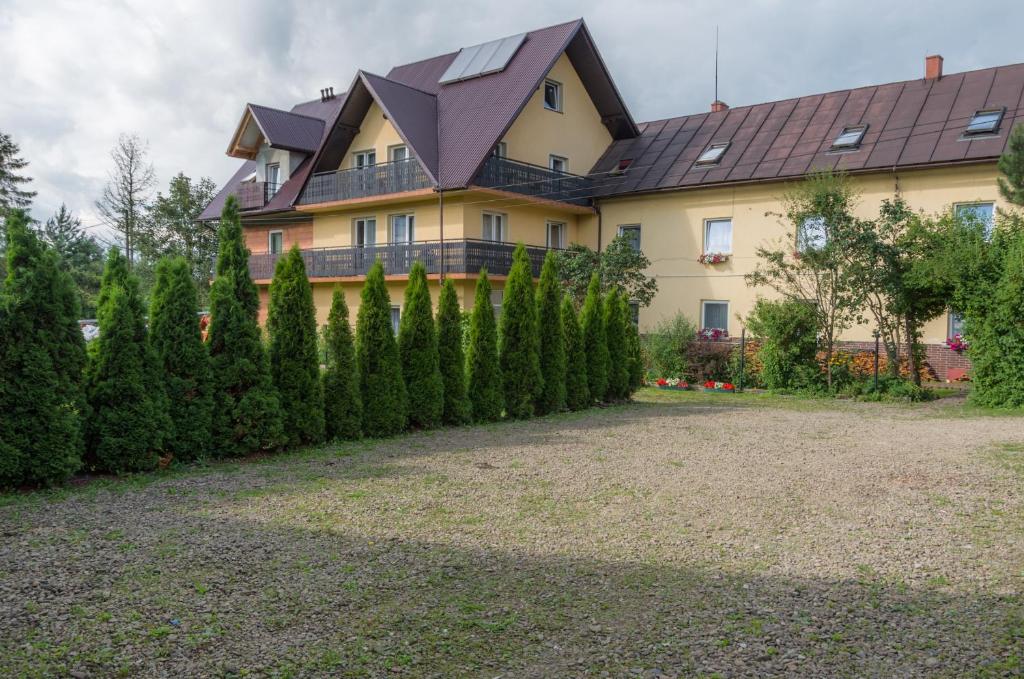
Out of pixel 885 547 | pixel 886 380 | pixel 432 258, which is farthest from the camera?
pixel 432 258

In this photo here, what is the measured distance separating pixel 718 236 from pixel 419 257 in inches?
337

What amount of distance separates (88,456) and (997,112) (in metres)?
20.9

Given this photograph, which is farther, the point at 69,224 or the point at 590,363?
the point at 69,224

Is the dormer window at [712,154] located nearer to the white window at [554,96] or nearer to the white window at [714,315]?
the white window at [714,315]

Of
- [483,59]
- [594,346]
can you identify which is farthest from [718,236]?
[594,346]

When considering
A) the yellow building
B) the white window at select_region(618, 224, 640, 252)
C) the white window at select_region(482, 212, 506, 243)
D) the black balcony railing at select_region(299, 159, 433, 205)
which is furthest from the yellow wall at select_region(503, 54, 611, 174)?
the black balcony railing at select_region(299, 159, 433, 205)

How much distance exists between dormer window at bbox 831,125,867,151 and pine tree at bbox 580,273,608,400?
10.4 m

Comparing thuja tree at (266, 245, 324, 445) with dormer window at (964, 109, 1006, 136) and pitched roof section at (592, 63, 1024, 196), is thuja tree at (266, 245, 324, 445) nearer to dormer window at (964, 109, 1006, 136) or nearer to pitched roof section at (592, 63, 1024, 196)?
pitched roof section at (592, 63, 1024, 196)

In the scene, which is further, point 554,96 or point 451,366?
point 554,96

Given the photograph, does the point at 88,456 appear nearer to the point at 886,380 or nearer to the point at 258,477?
the point at 258,477

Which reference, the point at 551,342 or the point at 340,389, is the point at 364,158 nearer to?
the point at 551,342

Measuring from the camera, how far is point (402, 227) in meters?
24.2

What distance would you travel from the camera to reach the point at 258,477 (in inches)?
303

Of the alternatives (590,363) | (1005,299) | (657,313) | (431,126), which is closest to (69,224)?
(431,126)
